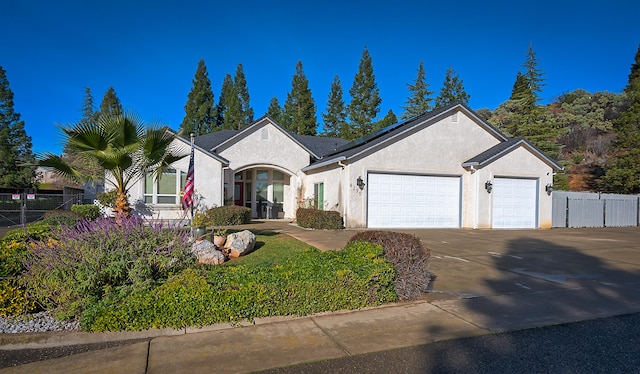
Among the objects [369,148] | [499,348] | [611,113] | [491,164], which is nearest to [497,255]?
[499,348]

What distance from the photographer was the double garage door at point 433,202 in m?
16.0

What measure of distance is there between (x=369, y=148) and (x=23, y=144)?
31.0m

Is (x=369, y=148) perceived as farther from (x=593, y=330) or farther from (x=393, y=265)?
(x=593, y=330)

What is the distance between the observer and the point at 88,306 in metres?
4.53

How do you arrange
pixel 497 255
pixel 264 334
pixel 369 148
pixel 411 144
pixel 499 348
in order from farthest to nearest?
pixel 411 144 → pixel 369 148 → pixel 497 255 → pixel 264 334 → pixel 499 348

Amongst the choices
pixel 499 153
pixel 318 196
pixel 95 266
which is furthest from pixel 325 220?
pixel 95 266

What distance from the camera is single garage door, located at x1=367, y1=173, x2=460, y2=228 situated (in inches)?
629

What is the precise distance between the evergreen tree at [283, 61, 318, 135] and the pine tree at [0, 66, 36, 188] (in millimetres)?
23024

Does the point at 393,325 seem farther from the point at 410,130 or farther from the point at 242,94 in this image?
the point at 242,94

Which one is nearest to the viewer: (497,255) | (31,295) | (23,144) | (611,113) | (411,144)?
(31,295)

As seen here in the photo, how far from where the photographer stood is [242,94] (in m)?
42.0

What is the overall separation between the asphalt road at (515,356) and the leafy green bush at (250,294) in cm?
133

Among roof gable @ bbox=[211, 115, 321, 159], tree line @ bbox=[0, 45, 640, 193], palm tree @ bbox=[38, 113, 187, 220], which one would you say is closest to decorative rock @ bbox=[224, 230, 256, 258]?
palm tree @ bbox=[38, 113, 187, 220]

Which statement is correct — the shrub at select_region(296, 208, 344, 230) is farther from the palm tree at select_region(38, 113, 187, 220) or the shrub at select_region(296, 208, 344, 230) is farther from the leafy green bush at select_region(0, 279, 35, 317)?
the leafy green bush at select_region(0, 279, 35, 317)
